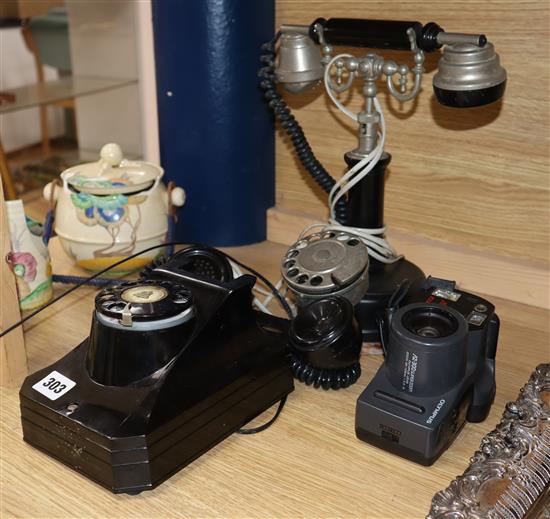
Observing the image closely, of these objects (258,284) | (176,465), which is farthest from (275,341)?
(258,284)

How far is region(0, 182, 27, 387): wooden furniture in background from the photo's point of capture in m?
0.78

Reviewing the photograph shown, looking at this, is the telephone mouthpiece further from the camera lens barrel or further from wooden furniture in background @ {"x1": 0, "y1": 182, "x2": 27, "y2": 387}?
wooden furniture in background @ {"x1": 0, "y1": 182, "x2": 27, "y2": 387}

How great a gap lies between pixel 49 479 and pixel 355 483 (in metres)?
0.29

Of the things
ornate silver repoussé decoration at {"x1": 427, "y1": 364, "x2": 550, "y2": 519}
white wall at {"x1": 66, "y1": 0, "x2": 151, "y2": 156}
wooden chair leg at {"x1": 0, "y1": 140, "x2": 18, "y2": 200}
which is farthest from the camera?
white wall at {"x1": 66, "y1": 0, "x2": 151, "y2": 156}

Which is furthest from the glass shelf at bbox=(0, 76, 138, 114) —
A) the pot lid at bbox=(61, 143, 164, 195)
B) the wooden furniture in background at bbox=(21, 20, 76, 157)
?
the pot lid at bbox=(61, 143, 164, 195)

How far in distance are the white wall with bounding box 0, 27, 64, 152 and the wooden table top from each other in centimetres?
308

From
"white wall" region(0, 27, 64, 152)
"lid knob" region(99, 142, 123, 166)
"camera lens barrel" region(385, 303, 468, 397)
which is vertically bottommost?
"white wall" region(0, 27, 64, 152)

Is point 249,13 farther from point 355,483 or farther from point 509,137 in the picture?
point 355,483

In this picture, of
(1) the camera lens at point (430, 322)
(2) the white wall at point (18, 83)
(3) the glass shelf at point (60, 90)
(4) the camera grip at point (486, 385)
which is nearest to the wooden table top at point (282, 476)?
(4) the camera grip at point (486, 385)

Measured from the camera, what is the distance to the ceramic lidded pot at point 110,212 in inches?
40.2

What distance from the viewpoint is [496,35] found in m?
0.96

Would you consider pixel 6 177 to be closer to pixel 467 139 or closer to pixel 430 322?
pixel 467 139

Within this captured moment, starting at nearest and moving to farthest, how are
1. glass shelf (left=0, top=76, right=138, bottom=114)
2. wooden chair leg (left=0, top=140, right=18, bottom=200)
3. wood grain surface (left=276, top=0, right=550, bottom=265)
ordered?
1. wood grain surface (left=276, top=0, right=550, bottom=265)
2. wooden chair leg (left=0, top=140, right=18, bottom=200)
3. glass shelf (left=0, top=76, right=138, bottom=114)

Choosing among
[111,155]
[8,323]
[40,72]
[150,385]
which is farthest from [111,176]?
[40,72]
